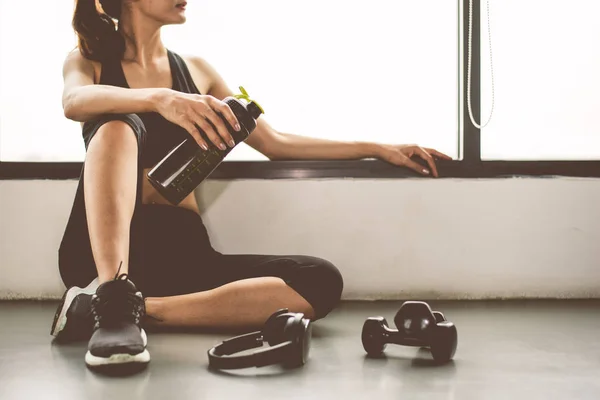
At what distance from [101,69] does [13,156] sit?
1.93 feet

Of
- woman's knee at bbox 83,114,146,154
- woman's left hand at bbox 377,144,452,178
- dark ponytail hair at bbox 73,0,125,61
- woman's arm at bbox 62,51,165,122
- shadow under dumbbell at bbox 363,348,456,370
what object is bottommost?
shadow under dumbbell at bbox 363,348,456,370

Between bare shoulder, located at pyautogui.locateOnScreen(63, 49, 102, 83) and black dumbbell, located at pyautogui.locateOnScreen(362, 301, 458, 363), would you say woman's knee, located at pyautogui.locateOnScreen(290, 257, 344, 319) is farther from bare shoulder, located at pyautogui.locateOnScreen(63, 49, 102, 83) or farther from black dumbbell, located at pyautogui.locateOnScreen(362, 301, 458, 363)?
bare shoulder, located at pyautogui.locateOnScreen(63, 49, 102, 83)

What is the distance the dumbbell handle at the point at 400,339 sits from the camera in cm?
134

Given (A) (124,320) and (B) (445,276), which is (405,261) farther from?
(A) (124,320)

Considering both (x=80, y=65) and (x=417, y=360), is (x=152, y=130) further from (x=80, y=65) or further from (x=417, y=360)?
(x=417, y=360)

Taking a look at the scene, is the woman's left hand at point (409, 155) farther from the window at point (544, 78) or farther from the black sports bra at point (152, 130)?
the black sports bra at point (152, 130)

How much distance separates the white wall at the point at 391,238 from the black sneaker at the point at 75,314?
24.1 inches

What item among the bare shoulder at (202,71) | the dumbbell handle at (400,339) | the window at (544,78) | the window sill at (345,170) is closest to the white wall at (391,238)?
the window sill at (345,170)

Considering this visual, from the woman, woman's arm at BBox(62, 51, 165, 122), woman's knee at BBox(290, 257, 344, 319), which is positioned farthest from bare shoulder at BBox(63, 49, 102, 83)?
woman's knee at BBox(290, 257, 344, 319)

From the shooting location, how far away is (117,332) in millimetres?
1258

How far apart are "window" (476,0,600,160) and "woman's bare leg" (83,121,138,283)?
1147 millimetres

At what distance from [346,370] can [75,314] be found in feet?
1.86

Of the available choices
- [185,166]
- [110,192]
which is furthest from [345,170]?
[110,192]

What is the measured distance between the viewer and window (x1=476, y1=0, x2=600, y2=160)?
216cm
